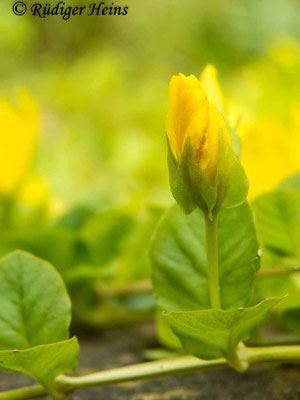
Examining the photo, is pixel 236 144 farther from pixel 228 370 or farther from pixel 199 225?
pixel 228 370

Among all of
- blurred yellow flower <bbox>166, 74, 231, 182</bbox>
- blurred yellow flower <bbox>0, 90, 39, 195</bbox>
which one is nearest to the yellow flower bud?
blurred yellow flower <bbox>166, 74, 231, 182</bbox>

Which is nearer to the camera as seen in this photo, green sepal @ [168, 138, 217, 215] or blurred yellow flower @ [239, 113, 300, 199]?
green sepal @ [168, 138, 217, 215]

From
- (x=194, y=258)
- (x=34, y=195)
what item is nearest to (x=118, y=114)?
(x=34, y=195)

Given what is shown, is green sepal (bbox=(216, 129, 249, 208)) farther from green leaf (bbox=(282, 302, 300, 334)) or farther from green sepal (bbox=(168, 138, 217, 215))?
green leaf (bbox=(282, 302, 300, 334))

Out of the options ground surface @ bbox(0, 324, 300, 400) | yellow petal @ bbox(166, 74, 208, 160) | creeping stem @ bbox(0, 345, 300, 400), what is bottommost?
ground surface @ bbox(0, 324, 300, 400)

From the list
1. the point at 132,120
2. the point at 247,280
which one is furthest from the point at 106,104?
the point at 247,280

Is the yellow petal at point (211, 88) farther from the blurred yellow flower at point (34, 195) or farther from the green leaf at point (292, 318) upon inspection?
the blurred yellow flower at point (34, 195)

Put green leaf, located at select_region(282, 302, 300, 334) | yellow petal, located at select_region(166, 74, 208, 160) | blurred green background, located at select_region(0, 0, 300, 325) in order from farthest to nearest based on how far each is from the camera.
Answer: blurred green background, located at select_region(0, 0, 300, 325), green leaf, located at select_region(282, 302, 300, 334), yellow petal, located at select_region(166, 74, 208, 160)

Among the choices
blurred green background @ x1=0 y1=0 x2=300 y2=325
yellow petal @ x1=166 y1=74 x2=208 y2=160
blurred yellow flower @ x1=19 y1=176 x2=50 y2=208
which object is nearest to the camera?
yellow petal @ x1=166 y1=74 x2=208 y2=160
